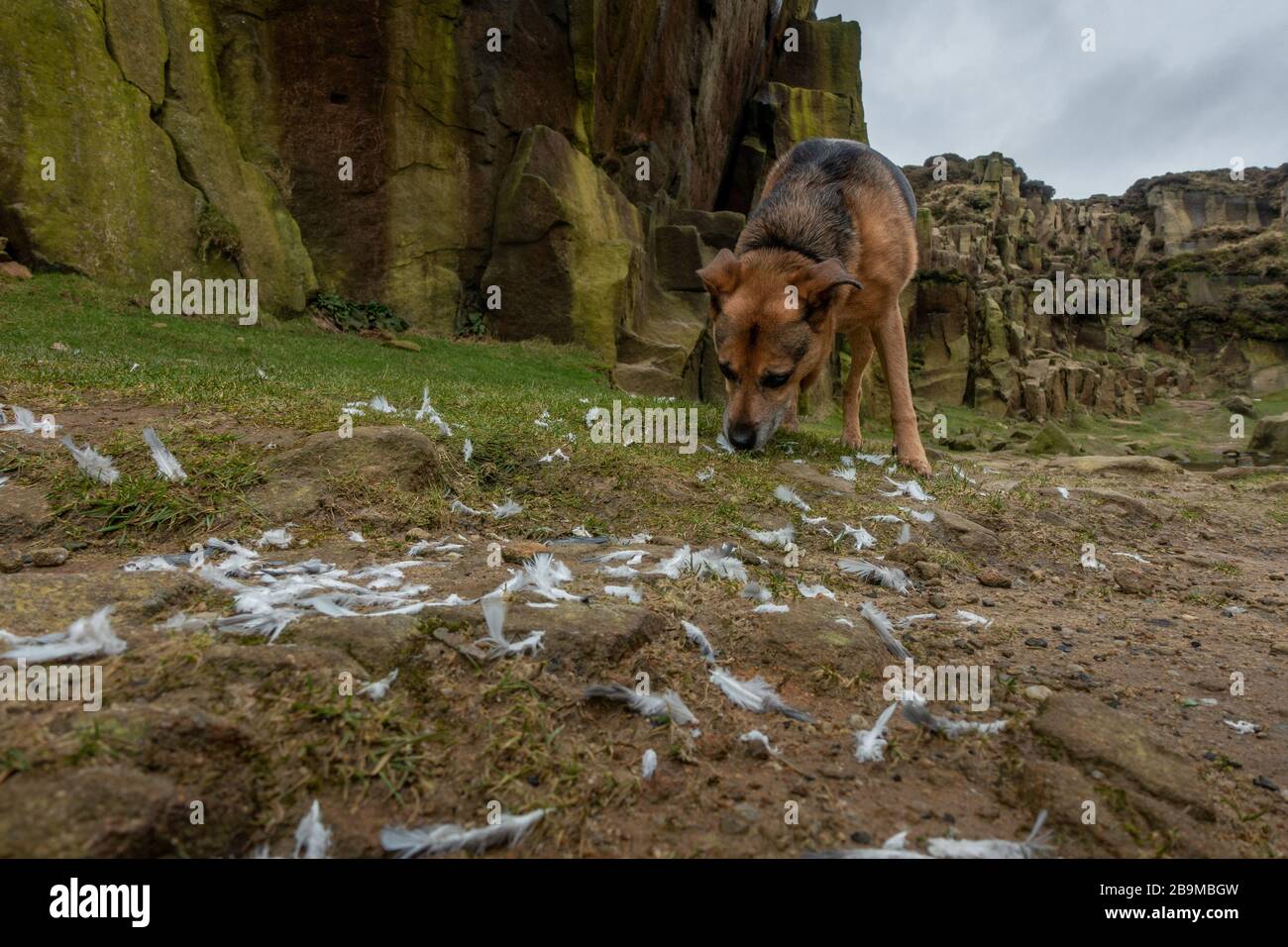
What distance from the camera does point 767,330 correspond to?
553 cm

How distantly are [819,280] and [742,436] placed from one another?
4.54 ft

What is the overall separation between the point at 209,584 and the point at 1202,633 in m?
4.25

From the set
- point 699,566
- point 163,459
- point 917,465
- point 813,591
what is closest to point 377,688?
point 699,566

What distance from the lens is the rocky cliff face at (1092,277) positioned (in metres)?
31.7

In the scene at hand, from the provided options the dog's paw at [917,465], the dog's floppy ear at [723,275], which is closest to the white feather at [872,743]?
the dog's floppy ear at [723,275]

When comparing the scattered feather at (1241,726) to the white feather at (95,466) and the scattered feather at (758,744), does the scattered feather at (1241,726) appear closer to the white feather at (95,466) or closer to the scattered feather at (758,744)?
the scattered feather at (758,744)

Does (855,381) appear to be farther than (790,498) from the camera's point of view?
Yes

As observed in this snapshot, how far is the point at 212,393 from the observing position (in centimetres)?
532

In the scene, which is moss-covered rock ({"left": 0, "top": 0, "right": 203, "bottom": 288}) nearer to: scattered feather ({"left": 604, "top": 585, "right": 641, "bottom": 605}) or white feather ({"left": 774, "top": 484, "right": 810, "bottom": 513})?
white feather ({"left": 774, "top": 484, "right": 810, "bottom": 513})

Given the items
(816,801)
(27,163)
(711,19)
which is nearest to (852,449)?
(816,801)

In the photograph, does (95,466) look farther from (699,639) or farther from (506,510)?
(699,639)

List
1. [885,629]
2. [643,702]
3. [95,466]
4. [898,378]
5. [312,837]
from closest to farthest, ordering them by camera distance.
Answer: [312,837], [643,702], [885,629], [95,466], [898,378]

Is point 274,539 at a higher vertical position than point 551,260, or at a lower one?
lower
